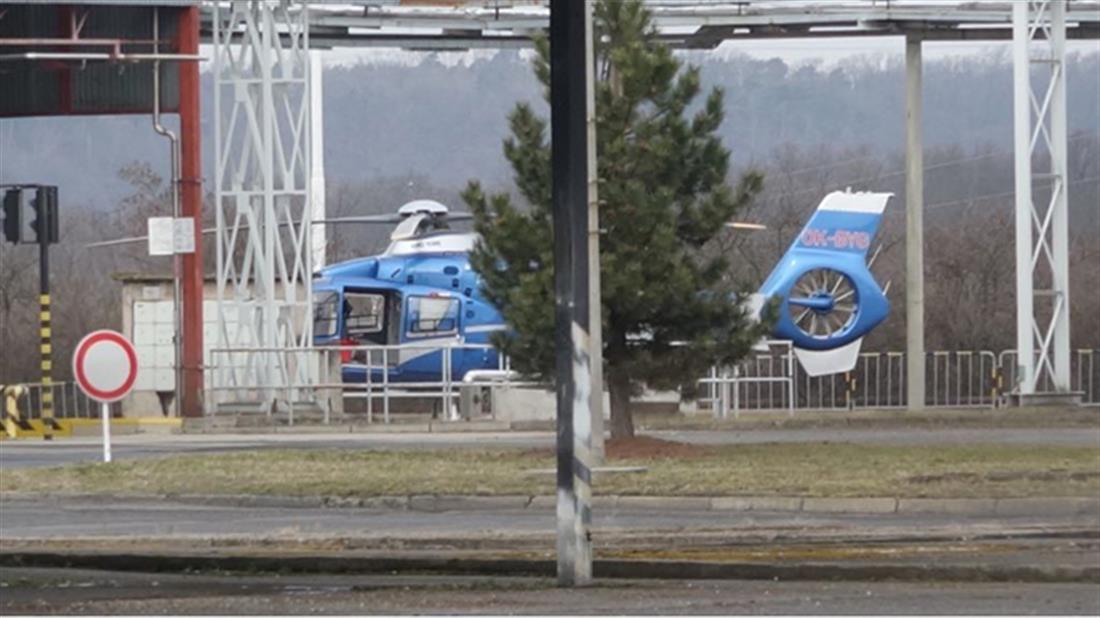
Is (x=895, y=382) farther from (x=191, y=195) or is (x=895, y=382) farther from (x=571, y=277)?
(x=571, y=277)

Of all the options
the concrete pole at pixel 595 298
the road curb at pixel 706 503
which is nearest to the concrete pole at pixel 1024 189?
the concrete pole at pixel 595 298

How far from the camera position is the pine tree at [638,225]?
82.3ft

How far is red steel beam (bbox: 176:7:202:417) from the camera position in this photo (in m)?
38.3

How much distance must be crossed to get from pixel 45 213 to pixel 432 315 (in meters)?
13.7

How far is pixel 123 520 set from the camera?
64.1 ft

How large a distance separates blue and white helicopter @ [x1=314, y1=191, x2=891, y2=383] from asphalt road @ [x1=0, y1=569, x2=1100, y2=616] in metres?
34.1

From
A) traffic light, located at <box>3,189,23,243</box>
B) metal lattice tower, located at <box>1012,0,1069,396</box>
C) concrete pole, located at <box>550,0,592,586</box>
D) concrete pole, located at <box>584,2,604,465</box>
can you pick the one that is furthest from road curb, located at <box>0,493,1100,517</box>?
metal lattice tower, located at <box>1012,0,1069,396</box>

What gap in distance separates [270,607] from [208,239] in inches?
2633

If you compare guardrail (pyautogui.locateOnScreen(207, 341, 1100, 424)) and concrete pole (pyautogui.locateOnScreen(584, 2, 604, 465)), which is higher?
concrete pole (pyautogui.locateOnScreen(584, 2, 604, 465))

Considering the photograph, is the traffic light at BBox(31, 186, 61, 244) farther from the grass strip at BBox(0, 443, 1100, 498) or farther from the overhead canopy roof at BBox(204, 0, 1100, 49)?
the grass strip at BBox(0, 443, 1100, 498)

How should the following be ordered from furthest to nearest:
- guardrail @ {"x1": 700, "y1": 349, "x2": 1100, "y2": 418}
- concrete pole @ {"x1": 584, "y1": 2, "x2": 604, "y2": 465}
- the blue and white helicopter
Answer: guardrail @ {"x1": 700, "y1": 349, "x2": 1100, "y2": 418} → the blue and white helicopter → concrete pole @ {"x1": 584, "y1": 2, "x2": 604, "y2": 465}

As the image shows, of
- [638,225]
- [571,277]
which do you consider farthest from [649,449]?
[571,277]

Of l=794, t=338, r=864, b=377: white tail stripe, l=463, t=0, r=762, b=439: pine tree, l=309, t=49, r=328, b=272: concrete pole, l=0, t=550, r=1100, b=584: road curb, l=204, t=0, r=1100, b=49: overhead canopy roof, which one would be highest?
l=204, t=0, r=1100, b=49: overhead canopy roof

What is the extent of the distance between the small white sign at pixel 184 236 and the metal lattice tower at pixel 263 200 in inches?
23.5
